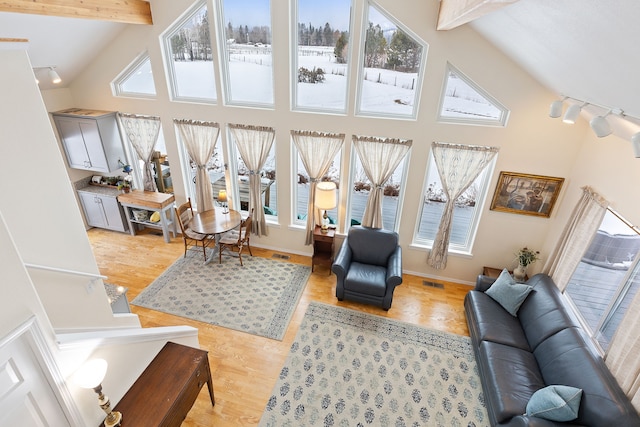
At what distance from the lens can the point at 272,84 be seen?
5324 millimetres

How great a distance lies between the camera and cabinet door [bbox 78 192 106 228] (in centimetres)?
664

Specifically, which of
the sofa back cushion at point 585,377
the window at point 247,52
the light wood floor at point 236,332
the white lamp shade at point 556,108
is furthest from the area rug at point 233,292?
the white lamp shade at point 556,108

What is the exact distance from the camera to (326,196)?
543 cm

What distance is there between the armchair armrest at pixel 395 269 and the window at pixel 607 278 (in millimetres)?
2154

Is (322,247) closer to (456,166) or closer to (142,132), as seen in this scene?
(456,166)

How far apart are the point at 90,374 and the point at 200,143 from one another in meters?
4.39

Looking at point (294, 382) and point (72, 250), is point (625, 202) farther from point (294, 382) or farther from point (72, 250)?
point (72, 250)

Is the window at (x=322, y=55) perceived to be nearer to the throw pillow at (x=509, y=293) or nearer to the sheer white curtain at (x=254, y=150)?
the sheer white curtain at (x=254, y=150)

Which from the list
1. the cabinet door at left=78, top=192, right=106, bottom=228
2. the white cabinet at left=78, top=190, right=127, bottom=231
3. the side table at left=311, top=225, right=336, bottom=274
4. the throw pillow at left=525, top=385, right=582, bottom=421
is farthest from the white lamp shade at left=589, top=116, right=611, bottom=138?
the cabinet door at left=78, top=192, right=106, bottom=228

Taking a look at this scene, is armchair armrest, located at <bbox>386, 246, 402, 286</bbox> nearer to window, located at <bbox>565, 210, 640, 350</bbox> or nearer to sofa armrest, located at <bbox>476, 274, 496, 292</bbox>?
sofa armrest, located at <bbox>476, 274, 496, 292</bbox>

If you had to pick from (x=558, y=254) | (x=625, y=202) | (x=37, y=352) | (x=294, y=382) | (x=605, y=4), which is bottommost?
(x=294, y=382)

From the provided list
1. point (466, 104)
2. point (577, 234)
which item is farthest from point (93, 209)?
point (577, 234)

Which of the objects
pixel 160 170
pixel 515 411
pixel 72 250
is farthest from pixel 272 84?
pixel 515 411

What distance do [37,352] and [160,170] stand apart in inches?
207
